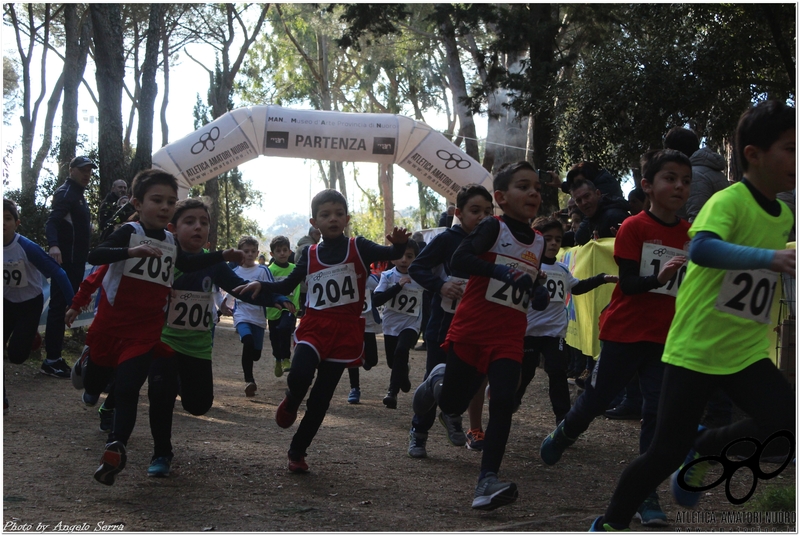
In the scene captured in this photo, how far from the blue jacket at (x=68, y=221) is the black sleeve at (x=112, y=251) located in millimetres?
5255

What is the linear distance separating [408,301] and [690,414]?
18.3 feet

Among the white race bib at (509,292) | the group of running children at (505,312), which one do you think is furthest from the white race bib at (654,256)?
the white race bib at (509,292)

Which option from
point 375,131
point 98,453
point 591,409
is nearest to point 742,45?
point 375,131

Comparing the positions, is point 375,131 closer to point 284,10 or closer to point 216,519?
point 216,519

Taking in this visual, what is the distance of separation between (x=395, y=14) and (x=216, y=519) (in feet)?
53.3

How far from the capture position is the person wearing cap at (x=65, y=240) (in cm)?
968

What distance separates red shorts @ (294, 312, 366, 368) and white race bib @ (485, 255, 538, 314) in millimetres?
1069

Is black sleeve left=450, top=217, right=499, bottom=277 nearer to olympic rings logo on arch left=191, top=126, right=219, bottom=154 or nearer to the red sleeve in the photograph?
the red sleeve

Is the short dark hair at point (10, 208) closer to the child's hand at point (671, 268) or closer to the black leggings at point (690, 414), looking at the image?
the child's hand at point (671, 268)

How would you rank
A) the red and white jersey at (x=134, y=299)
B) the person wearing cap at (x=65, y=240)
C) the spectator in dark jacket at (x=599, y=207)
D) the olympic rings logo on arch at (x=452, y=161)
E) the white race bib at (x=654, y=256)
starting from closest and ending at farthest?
the white race bib at (x=654, y=256)
the red and white jersey at (x=134, y=299)
the spectator in dark jacket at (x=599, y=207)
the person wearing cap at (x=65, y=240)
the olympic rings logo on arch at (x=452, y=161)

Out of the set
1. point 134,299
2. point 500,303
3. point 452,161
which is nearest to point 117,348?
point 134,299

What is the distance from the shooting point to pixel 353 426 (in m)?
7.56

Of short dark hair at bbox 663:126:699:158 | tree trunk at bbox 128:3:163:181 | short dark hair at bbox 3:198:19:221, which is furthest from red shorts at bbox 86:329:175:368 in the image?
tree trunk at bbox 128:3:163:181

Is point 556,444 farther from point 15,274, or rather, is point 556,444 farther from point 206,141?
point 206,141
